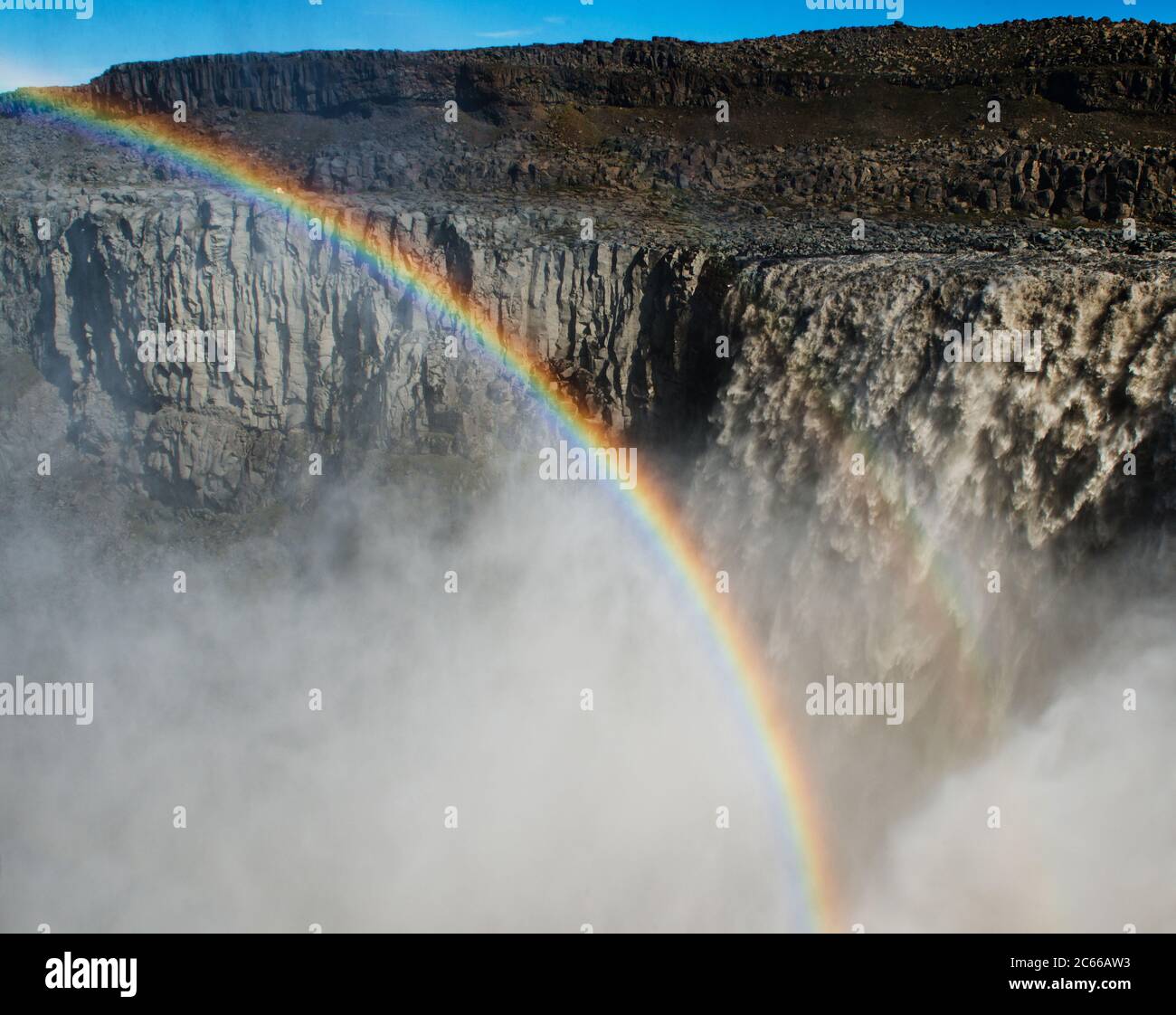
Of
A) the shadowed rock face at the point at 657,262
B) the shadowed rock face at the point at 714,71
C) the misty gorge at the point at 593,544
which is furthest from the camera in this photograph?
the shadowed rock face at the point at 714,71

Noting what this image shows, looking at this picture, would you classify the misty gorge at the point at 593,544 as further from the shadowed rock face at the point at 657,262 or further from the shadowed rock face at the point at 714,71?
the shadowed rock face at the point at 714,71

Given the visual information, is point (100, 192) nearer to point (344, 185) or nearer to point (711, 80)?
point (344, 185)

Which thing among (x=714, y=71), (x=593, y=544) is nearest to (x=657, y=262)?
(x=593, y=544)

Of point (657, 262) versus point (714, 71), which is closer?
point (657, 262)

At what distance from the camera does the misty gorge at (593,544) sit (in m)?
19.1

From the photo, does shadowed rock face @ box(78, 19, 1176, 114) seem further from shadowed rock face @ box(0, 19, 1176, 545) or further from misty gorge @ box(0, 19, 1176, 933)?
misty gorge @ box(0, 19, 1176, 933)

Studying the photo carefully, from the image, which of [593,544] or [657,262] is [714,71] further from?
[593,544]

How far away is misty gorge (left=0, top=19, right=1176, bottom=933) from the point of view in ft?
62.8

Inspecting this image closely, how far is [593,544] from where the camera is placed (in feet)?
98.5

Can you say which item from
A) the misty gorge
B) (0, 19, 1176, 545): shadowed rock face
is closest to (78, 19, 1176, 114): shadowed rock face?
(0, 19, 1176, 545): shadowed rock face

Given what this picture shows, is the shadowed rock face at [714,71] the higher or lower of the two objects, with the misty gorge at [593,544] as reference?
higher

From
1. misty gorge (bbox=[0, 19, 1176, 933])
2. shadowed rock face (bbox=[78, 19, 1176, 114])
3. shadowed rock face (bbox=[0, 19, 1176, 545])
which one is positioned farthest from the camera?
shadowed rock face (bbox=[78, 19, 1176, 114])

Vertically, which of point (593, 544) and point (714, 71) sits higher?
point (714, 71)

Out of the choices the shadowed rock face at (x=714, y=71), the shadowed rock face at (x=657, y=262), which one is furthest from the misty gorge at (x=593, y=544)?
the shadowed rock face at (x=714, y=71)
